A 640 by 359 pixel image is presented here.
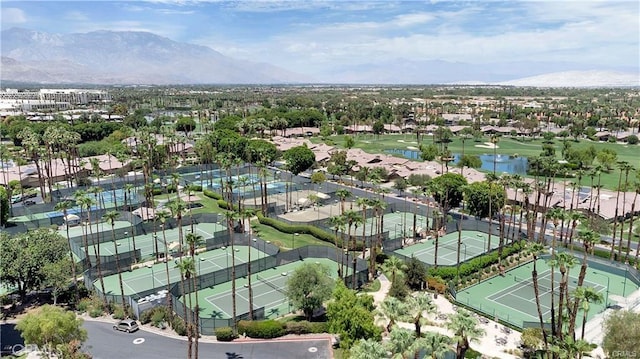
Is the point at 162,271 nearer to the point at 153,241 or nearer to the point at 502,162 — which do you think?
the point at 153,241

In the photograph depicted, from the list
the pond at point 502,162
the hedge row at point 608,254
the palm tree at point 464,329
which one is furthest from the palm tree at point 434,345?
the pond at point 502,162

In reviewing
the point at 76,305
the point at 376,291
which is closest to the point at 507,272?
the point at 376,291

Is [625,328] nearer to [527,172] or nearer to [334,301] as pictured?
[334,301]

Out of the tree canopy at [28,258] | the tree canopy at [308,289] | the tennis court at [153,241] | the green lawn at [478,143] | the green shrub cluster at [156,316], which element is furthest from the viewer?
the green lawn at [478,143]

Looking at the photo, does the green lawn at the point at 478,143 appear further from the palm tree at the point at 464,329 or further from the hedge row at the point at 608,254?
the palm tree at the point at 464,329

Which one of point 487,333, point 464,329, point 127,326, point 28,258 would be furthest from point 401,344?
point 28,258

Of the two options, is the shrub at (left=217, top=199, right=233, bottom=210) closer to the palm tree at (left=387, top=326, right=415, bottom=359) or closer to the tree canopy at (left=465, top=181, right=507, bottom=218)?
the tree canopy at (left=465, top=181, right=507, bottom=218)
